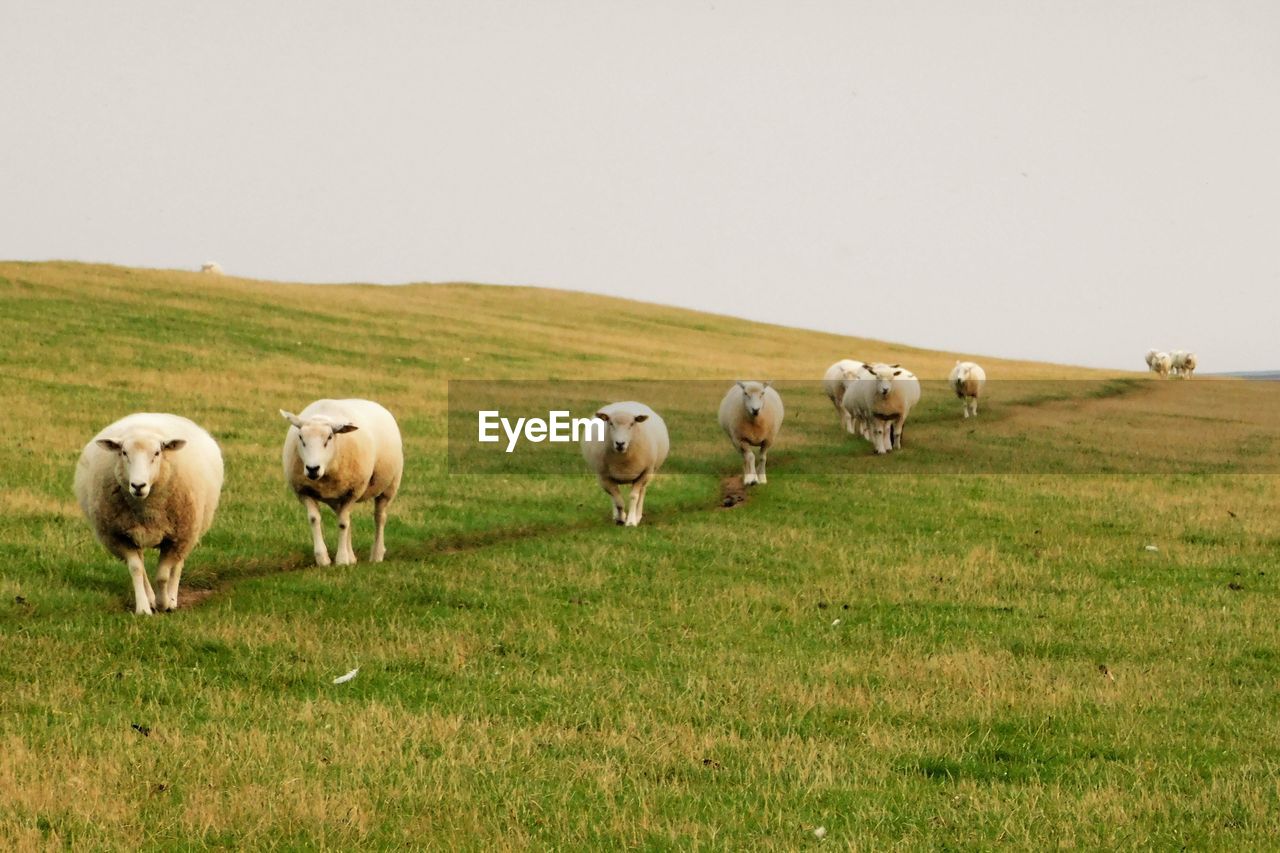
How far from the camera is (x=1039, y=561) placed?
16078 millimetres

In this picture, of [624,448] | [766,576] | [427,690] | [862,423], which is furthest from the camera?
[862,423]

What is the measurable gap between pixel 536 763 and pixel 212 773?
77.2 inches

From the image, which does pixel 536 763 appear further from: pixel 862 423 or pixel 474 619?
pixel 862 423

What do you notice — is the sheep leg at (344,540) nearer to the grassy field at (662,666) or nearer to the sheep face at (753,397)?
the grassy field at (662,666)

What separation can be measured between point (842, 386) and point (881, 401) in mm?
5804

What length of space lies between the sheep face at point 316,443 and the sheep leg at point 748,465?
393 inches

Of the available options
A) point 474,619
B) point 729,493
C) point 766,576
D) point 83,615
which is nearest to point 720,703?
point 474,619

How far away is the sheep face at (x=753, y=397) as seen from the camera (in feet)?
72.7

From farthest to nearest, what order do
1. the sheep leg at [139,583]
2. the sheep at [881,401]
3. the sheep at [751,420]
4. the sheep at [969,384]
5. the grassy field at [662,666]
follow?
the sheep at [969,384] < the sheep at [881,401] < the sheep at [751,420] < the sheep leg at [139,583] < the grassy field at [662,666]

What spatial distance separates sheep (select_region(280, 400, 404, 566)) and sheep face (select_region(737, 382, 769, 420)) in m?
7.75

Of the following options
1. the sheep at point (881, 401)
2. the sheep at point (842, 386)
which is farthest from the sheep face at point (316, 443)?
the sheep at point (842, 386)

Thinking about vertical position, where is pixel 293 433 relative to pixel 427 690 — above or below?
above
